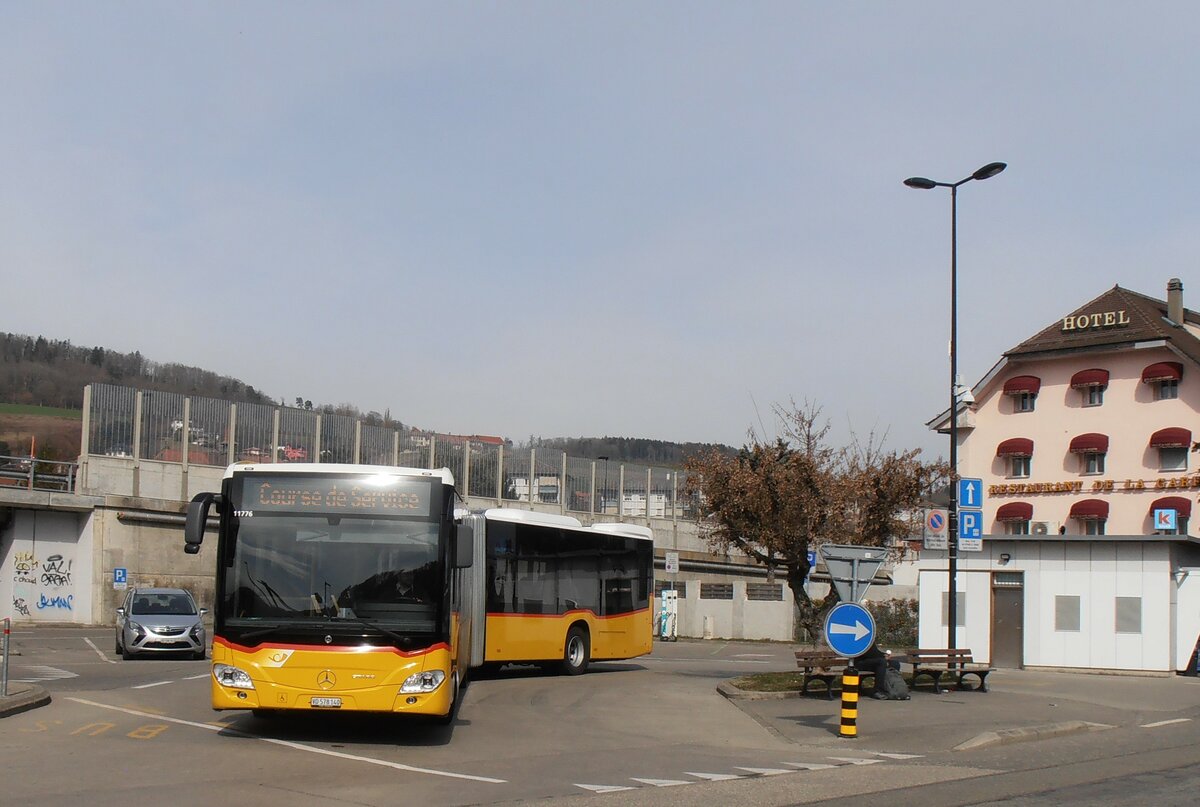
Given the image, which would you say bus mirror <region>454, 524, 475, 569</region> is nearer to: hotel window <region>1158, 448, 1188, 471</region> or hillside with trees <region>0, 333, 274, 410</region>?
hotel window <region>1158, 448, 1188, 471</region>

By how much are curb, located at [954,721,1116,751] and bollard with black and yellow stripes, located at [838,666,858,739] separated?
4.19 feet

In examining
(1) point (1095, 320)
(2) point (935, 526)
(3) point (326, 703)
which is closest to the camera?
(3) point (326, 703)

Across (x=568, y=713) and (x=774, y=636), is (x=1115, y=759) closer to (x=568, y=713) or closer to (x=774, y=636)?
(x=568, y=713)

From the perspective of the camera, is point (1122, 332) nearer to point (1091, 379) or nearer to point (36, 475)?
point (1091, 379)

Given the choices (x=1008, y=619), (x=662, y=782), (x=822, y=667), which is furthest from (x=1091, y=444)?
(x=662, y=782)

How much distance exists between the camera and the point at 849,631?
15.8 metres

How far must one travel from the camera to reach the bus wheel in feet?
82.7

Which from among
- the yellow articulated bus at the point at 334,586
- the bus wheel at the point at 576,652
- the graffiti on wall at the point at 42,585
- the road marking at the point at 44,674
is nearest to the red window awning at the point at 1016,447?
the bus wheel at the point at 576,652

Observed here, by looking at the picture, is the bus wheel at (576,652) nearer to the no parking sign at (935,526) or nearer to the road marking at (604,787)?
the no parking sign at (935,526)

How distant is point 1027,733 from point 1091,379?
4226cm

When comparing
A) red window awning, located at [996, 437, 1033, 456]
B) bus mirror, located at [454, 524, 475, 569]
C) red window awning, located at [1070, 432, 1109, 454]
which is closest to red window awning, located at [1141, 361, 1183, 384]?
red window awning, located at [1070, 432, 1109, 454]

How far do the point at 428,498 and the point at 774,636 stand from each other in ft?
116

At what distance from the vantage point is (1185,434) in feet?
172

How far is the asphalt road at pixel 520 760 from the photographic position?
10.9 metres
